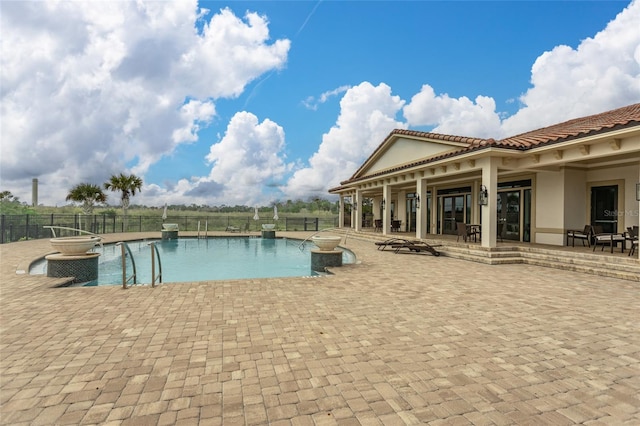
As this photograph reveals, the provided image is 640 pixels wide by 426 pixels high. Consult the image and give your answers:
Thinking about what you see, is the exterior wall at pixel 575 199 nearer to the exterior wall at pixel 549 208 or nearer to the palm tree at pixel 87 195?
the exterior wall at pixel 549 208

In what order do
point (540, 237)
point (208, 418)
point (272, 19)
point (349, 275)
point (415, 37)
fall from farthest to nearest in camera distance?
point (415, 37)
point (540, 237)
point (272, 19)
point (349, 275)
point (208, 418)

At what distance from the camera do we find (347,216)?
1052 inches

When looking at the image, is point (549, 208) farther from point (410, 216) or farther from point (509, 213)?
point (410, 216)

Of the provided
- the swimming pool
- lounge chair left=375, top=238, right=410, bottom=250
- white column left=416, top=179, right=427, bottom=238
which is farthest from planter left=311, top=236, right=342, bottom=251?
white column left=416, top=179, right=427, bottom=238

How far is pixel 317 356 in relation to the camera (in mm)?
3262

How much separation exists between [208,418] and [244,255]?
1176 cm

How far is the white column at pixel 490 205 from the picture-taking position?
1028 centimetres

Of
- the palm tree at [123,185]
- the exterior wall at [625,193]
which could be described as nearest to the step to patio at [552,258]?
the exterior wall at [625,193]

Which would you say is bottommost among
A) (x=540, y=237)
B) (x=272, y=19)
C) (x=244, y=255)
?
(x=244, y=255)

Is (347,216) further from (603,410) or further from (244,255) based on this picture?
(603,410)

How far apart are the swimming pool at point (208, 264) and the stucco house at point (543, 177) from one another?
16.6 feet

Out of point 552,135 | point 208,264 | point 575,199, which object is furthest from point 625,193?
point 208,264

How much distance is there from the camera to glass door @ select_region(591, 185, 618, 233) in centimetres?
1058

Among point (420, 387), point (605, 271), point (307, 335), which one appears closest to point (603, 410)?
point (420, 387)
